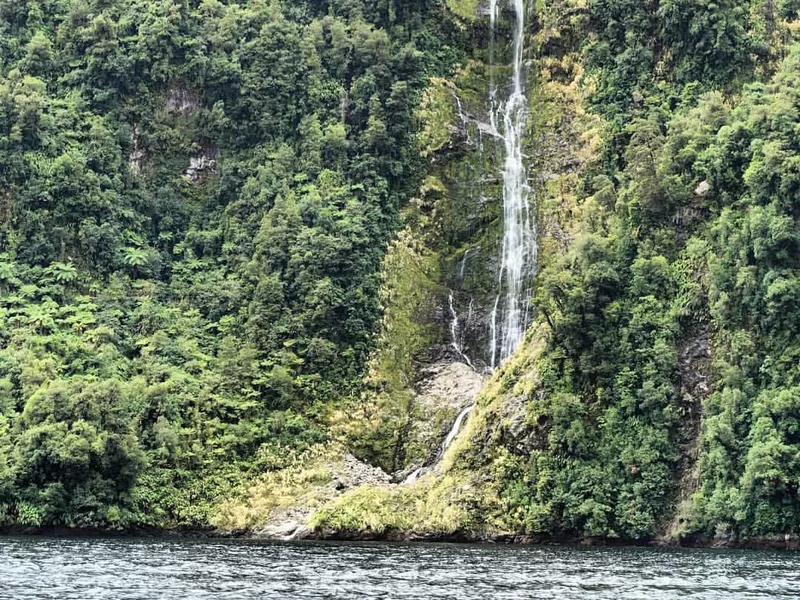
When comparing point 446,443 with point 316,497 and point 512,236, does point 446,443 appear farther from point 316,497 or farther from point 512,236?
point 512,236

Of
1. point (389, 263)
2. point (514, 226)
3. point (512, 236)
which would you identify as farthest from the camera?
point (514, 226)

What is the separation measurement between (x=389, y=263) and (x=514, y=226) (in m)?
10.1

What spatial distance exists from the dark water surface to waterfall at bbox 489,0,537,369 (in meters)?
24.0

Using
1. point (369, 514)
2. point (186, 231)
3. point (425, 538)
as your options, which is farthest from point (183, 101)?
point (425, 538)

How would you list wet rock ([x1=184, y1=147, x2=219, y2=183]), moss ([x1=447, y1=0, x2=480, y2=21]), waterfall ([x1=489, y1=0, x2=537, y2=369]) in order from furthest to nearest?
moss ([x1=447, y1=0, x2=480, y2=21])
wet rock ([x1=184, y1=147, x2=219, y2=183])
waterfall ([x1=489, y1=0, x2=537, y2=369])

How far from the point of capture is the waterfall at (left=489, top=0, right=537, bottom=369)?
85312mm

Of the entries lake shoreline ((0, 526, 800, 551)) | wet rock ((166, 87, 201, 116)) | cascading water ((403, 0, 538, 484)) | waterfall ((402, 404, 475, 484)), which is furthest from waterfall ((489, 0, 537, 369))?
wet rock ((166, 87, 201, 116))

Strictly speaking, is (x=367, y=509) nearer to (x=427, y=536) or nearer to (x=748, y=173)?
(x=427, y=536)

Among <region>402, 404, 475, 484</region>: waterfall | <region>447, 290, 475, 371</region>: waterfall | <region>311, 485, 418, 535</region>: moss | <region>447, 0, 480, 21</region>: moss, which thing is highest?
<region>447, 0, 480, 21</region>: moss

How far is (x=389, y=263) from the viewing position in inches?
3474

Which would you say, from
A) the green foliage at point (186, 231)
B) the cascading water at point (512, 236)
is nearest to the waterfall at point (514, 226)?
the cascading water at point (512, 236)

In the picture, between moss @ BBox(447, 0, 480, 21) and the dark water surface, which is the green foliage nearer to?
moss @ BBox(447, 0, 480, 21)

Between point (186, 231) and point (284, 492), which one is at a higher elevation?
point (186, 231)

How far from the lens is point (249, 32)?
98812 mm
